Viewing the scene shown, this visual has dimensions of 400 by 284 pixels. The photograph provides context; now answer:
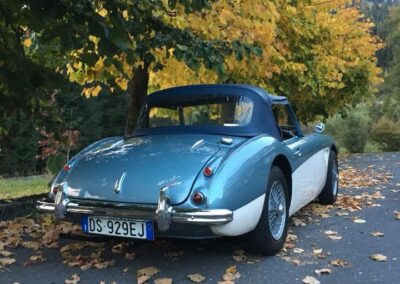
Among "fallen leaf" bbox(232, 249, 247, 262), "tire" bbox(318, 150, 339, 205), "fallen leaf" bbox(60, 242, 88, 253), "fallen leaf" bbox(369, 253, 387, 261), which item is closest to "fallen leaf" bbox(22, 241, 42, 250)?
"fallen leaf" bbox(60, 242, 88, 253)

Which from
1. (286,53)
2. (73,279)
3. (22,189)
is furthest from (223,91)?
(22,189)

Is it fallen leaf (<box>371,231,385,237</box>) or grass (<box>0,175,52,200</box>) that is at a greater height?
fallen leaf (<box>371,231,385,237</box>)

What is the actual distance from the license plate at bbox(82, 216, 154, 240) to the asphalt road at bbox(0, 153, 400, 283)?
33 cm

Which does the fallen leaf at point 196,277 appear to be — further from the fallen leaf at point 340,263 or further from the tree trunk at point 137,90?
the tree trunk at point 137,90

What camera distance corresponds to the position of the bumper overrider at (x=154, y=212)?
368 centimetres

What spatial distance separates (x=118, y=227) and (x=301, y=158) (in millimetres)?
2191

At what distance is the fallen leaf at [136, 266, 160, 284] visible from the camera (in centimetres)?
382

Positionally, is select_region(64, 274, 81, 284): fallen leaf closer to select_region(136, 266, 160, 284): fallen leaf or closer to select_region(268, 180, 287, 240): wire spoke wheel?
select_region(136, 266, 160, 284): fallen leaf

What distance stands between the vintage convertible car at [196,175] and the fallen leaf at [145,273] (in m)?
0.31

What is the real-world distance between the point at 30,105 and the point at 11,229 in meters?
1.42

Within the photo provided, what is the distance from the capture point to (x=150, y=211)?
379 cm

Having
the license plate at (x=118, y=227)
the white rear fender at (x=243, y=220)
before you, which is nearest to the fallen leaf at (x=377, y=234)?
the white rear fender at (x=243, y=220)

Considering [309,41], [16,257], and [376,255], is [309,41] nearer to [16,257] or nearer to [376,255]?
[376,255]

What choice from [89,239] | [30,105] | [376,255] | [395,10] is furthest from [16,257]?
[395,10]
